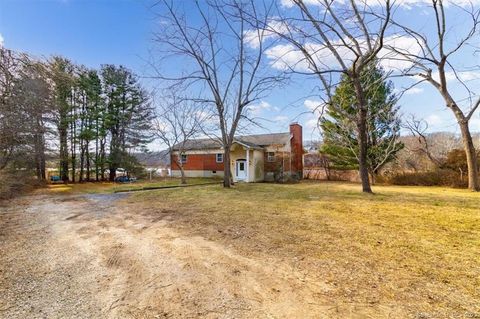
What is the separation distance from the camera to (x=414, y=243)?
4.51 metres

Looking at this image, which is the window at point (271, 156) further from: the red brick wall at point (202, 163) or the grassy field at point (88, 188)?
the grassy field at point (88, 188)

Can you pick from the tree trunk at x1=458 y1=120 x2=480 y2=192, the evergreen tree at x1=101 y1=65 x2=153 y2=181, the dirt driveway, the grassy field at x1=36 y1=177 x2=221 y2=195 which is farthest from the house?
the dirt driveway

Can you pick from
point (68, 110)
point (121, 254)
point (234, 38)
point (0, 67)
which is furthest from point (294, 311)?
point (68, 110)

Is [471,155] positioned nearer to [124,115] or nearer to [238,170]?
[238,170]

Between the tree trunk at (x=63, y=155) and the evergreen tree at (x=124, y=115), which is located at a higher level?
the evergreen tree at (x=124, y=115)

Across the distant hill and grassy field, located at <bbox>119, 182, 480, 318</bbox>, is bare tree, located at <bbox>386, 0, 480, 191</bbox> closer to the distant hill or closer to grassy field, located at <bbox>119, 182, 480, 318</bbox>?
grassy field, located at <bbox>119, 182, 480, 318</bbox>

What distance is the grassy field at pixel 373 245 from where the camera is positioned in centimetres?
281

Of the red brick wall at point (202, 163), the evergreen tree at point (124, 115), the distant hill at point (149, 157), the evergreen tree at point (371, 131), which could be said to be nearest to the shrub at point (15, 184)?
the evergreen tree at point (124, 115)

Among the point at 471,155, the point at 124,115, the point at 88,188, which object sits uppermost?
the point at 124,115

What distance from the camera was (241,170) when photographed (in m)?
22.7

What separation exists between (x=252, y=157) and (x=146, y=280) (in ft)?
62.7

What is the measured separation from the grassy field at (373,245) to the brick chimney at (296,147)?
1659 cm

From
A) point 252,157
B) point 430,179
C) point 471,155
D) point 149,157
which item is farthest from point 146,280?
point 149,157

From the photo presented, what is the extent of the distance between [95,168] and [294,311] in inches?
938
